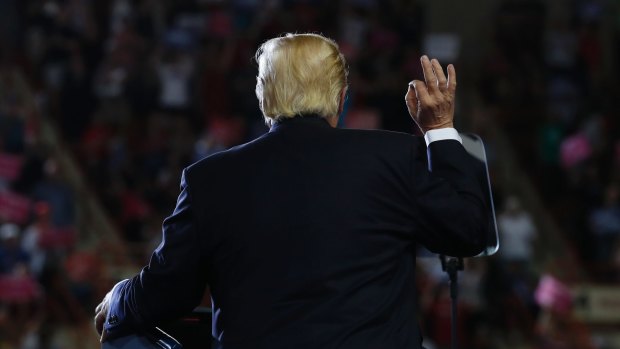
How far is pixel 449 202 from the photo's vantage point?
2795 mm

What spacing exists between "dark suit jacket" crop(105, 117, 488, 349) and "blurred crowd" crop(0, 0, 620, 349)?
7903 mm

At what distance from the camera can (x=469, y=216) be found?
9.22 ft

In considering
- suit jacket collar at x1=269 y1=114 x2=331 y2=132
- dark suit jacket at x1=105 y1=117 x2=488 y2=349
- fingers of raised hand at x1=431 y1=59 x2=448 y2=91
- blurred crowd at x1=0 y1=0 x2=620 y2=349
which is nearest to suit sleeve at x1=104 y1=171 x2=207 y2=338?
dark suit jacket at x1=105 y1=117 x2=488 y2=349

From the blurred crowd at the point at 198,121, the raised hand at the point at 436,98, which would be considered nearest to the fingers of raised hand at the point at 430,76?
the raised hand at the point at 436,98

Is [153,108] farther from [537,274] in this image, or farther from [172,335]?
[172,335]

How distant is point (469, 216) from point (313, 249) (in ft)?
1.11

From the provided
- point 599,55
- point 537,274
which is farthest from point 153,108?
point 599,55

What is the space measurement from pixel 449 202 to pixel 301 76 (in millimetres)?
419

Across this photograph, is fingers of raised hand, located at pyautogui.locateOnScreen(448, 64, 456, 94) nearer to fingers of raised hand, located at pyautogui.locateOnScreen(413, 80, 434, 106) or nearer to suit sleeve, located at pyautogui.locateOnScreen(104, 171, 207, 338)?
fingers of raised hand, located at pyautogui.locateOnScreen(413, 80, 434, 106)

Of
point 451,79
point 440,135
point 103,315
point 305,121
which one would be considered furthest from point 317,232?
point 103,315

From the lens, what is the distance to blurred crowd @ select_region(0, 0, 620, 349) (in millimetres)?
11305

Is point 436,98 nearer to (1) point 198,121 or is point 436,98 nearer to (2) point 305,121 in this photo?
(2) point 305,121

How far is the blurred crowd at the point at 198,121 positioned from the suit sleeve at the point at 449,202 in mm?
8044


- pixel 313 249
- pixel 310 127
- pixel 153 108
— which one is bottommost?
pixel 153 108
